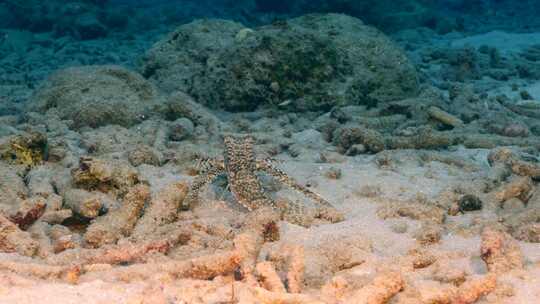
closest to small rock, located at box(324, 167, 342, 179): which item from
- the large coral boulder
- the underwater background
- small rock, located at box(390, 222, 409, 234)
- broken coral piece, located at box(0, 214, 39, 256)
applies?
the underwater background

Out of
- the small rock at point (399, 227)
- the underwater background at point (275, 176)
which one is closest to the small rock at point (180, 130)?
the underwater background at point (275, 176)

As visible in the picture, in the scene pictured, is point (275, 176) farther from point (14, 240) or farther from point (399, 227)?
point (14, 240)

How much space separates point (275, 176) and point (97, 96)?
433cm

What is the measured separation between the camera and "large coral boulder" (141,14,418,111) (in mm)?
8867

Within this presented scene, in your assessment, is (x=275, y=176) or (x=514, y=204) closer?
(x=514, y=204)

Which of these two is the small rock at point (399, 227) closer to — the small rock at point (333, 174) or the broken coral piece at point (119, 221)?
the small rock at point (333, 174)

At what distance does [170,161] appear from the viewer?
6035 millimetres

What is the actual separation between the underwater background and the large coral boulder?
4 centimetres

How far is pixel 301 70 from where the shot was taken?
29.2 ft

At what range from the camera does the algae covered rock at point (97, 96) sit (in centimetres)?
752

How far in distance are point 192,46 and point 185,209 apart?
6823mm

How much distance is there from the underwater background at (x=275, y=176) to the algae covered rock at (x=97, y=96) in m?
0.03

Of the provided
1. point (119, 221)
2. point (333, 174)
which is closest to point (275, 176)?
point (333, 174)

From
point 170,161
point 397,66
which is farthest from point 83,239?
point 397,66
